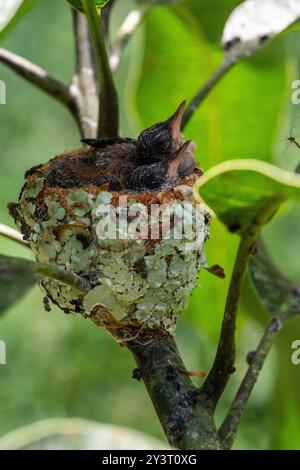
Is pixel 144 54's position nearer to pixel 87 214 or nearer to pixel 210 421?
pixel 87 214

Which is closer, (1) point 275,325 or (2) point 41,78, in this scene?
(1) point 275,325

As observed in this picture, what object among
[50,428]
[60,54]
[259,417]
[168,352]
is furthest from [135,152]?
[60,54]

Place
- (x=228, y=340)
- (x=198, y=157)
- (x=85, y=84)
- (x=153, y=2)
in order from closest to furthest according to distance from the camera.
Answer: (x=228, y=340) < (x=85, y=84) < (x=153, y=2) < (x=198, y=157)

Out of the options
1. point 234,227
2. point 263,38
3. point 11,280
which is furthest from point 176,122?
point 11,280

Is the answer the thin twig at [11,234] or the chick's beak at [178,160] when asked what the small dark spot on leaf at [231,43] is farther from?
the thin twig at [11,234]

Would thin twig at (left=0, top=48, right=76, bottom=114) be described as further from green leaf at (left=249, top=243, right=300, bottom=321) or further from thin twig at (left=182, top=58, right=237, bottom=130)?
green leaf at (left=249, top=243, right=300, bottom=321)

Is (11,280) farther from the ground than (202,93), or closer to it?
closer to it

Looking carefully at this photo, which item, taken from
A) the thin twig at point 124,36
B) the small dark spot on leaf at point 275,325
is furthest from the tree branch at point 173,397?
the thin twig at point 124,36

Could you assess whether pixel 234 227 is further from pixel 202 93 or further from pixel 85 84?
pixel 85 84
